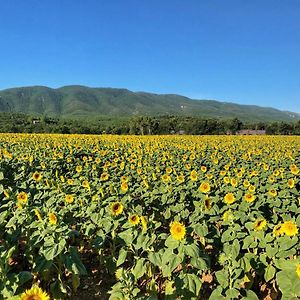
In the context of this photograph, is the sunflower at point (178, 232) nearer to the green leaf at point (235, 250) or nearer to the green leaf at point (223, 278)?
A: the green leaf at point (223, 278)

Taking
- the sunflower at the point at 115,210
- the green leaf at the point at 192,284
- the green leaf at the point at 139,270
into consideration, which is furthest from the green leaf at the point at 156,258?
the sunflower at the point at 115,210

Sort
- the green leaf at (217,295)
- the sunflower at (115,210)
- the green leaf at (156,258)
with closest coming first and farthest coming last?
the green leaf at (217,295) → the green leaf at (156,258) → the sunflower at (115,210)

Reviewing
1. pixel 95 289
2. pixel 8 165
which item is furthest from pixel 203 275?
pixel 8 165

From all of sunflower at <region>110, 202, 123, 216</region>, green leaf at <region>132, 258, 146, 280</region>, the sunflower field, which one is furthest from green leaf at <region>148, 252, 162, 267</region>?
sunflower at <region>110, 202, 123, 216</region>

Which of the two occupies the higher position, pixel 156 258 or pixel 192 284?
pixel 156 258

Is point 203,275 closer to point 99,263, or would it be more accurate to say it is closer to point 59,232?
point 99,263

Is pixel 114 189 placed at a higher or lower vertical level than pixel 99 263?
higher

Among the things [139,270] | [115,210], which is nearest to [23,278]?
[139,270]

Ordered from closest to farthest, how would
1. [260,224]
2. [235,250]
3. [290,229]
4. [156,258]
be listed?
[290,229]
[156,258]
[235,250]
[260,224]

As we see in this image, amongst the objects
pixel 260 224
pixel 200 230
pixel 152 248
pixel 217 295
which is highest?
pixel 260 224

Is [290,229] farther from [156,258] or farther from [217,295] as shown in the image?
[156,258]

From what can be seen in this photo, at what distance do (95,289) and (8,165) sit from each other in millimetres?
6773

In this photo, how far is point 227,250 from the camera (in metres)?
3.72

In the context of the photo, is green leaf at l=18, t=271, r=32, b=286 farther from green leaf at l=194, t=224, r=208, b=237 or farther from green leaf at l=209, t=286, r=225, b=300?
green leaf at l=194, t=224, r=208, b=237
